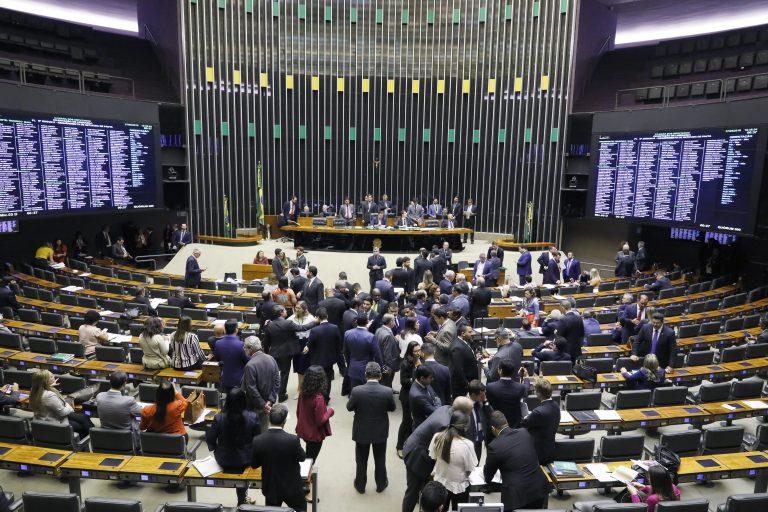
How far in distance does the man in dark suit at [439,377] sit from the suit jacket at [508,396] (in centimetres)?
40

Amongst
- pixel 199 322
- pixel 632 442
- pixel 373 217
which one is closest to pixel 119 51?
pixel 373 217

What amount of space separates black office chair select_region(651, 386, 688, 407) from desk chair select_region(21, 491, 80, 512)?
5.86 m

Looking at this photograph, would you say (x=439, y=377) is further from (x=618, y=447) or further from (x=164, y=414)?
(x=164, y=414)

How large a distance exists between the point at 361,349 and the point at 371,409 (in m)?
1.50

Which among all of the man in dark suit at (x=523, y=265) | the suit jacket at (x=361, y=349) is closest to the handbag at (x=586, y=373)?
the suit jacket at (x=361, y=349)

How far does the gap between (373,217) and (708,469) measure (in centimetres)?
1308

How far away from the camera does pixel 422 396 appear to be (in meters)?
4.88

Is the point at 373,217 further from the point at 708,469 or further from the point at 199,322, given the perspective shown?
the point at 708,469

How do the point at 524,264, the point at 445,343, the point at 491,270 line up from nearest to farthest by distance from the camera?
1. the point at 445,343
2. the point at 491,270
3. the point at 524,264

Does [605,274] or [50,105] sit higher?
[50,105]

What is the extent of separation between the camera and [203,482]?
4.54 meters

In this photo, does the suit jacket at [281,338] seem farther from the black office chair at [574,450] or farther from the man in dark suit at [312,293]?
the black office chair at [574,450]

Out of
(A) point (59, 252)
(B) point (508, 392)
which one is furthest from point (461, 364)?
(A) point (59, 252)

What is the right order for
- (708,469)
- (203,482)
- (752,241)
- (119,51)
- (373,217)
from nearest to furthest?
(203,482) < (708,469) < (752,241) < (373,217) < (119,51)
